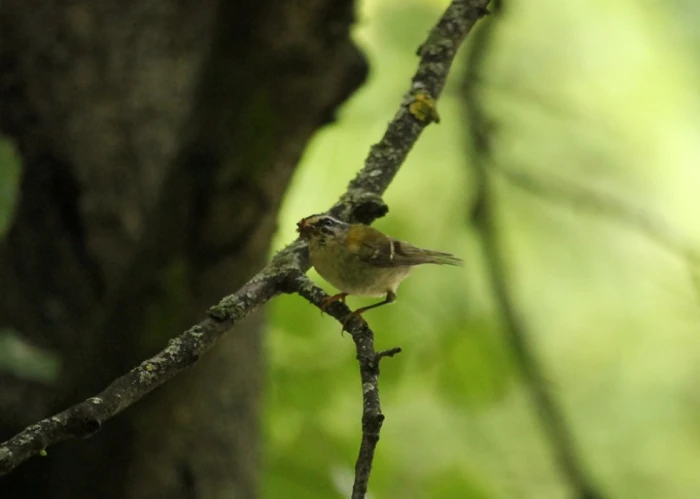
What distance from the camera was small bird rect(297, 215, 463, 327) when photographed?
1.44m

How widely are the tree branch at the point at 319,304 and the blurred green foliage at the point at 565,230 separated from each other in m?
1.37

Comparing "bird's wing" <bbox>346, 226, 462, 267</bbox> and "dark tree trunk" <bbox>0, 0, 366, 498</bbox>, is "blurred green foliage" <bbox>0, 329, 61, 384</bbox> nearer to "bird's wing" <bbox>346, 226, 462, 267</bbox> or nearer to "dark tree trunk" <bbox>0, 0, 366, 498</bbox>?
"dark tree trunk" <bbox>0, 0, 366, 498</bbox>

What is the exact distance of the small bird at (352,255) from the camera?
1.44 metres

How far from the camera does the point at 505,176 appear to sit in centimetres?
287

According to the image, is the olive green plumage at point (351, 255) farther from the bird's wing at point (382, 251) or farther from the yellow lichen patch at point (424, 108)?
the yellow lichen patch at point (424, 108)

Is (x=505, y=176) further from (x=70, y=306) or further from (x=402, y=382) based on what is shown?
(x=70, y=306)

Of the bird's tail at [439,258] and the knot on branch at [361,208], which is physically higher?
the bird's tail at [439,258]

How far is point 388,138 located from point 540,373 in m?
1.25

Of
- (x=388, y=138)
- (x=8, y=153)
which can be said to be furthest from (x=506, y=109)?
(x=8, y=153)

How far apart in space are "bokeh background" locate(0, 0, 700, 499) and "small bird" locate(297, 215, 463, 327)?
4.64ft

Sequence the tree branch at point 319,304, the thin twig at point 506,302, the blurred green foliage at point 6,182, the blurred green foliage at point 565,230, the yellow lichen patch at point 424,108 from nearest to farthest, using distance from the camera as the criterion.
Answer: the tree branch at point 319,304, the blurred green foliage at point 6,182, the yellow lichen patch at point 424,108, the thin twig at point 506,302, the blurred green foliage at point 565,230

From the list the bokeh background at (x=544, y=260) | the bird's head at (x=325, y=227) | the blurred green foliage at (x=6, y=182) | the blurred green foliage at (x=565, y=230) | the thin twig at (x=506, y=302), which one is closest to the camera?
the bird's head at (x=325, y=227)

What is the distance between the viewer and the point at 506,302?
2.56 meters

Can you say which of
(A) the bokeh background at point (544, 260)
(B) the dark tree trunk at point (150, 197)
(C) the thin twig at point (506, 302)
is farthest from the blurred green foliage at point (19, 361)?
(C) the thin twig at point (506, 302)
